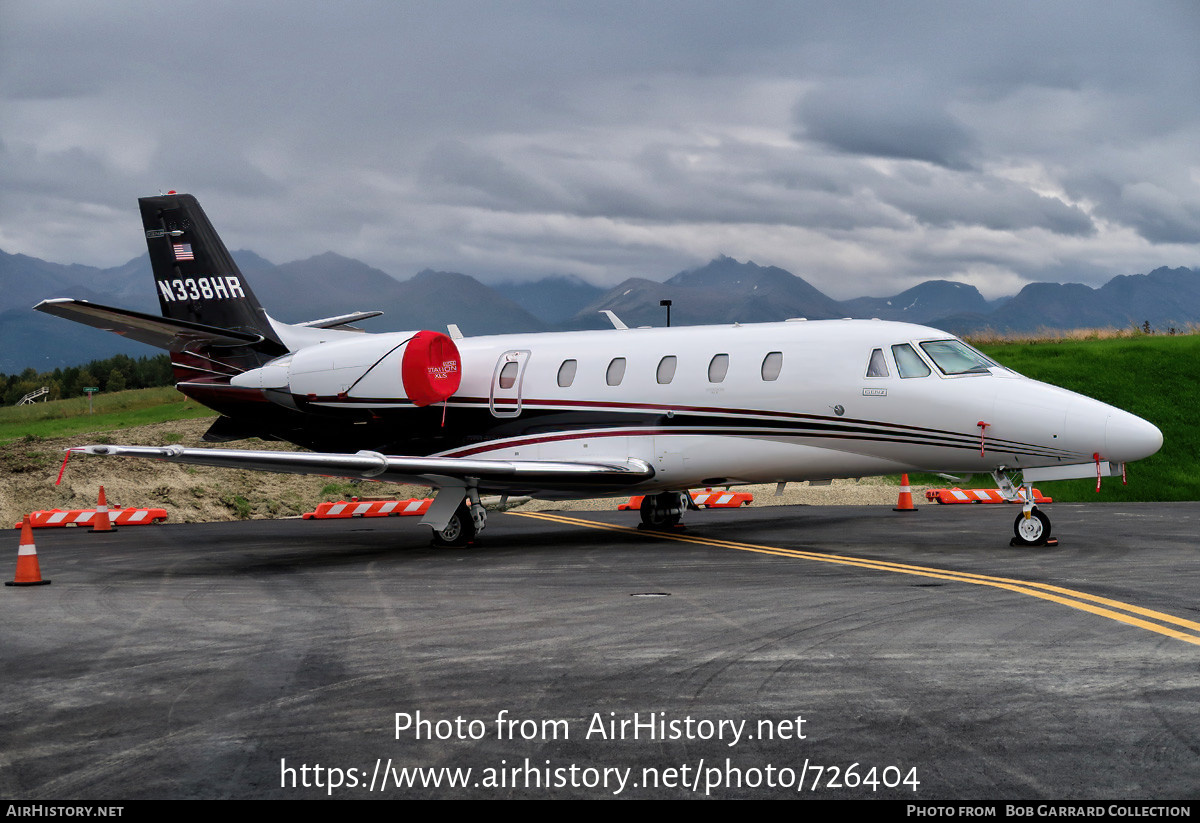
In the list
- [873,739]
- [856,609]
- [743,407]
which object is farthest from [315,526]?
[873,739]

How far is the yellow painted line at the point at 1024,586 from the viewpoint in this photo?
332 inches

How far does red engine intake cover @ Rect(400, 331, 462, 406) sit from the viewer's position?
17672mm

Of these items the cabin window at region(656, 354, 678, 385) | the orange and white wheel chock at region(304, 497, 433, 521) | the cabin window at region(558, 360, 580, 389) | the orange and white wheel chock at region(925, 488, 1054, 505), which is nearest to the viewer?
the cabin window at region(656, 354, 678, 385)

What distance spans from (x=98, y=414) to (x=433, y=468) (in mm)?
29673

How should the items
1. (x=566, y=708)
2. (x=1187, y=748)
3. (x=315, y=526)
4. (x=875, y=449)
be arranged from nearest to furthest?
(x=1187, y=748) → (x=566, y=708) → (x=875, y=449) → (x=315, y=526)

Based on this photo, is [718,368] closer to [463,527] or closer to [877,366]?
[877,366]

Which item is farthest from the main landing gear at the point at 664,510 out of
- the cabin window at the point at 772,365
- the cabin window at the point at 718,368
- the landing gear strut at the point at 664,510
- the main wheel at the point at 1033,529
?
the main wheel at the point at 1033,529

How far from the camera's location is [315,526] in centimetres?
2205

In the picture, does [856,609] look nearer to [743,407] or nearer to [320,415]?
[743,407]

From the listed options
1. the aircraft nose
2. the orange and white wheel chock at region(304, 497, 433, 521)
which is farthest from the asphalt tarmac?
the orange and white wheel chock at region(304, 497, 433, 521)

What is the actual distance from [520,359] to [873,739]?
43.5 ft

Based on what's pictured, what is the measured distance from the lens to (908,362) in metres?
15.1

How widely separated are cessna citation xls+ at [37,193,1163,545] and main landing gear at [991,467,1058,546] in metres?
0.03

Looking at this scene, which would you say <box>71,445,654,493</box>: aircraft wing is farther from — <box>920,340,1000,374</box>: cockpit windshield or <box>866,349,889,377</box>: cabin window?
<box>920,340,1000,374</box>: cockpit windshield
